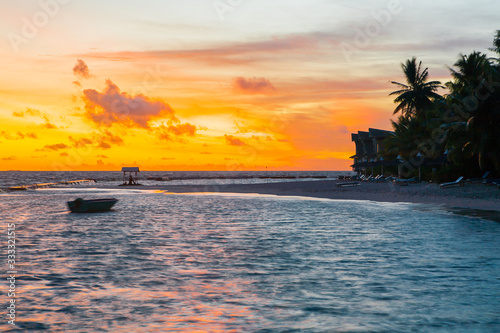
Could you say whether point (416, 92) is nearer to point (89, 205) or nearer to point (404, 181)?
point (404, 181)

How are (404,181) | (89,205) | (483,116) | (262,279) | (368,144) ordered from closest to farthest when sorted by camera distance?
(262,279)
(89,205)
(483,116)
(404,181)
(368,144)

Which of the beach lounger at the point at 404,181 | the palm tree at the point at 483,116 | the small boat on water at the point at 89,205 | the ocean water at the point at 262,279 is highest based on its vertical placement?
the palm tree at the point at 483,116

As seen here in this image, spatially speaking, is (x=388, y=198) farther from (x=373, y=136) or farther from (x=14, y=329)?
(x=373, y=136)

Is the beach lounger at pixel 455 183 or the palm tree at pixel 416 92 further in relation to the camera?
the palm tree at pixel 416 92

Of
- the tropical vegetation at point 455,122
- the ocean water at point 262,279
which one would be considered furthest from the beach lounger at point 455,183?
the ocean water at point 262,279

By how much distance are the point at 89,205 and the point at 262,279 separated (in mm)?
24051

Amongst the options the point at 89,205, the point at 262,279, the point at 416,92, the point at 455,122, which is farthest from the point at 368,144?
the point at 262,279

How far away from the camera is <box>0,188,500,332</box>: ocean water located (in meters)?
7.96

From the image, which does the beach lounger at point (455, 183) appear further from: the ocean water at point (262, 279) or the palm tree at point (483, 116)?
the ocean water at point (262, 279)

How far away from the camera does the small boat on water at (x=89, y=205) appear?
105ft

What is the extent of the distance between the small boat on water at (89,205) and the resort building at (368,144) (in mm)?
53243

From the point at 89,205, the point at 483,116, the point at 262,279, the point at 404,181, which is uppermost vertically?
the point at 483,116

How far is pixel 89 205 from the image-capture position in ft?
107

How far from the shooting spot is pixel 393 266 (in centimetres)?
1266
